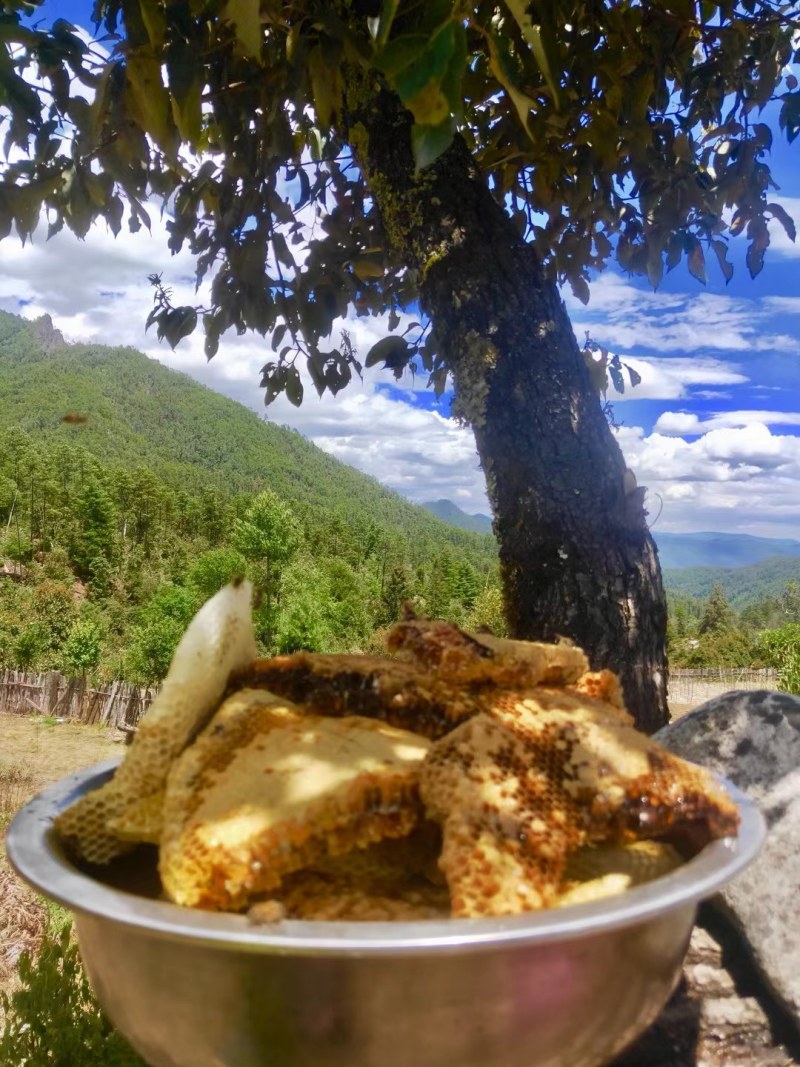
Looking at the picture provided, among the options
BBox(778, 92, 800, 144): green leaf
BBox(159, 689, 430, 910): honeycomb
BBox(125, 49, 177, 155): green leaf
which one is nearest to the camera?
BBox(159, 689, 430, 910): honeycomb

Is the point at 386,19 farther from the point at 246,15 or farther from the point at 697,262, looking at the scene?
the point at 697,262

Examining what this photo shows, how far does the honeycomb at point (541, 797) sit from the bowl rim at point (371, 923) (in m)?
0.07

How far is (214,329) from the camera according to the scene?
364 centimetres

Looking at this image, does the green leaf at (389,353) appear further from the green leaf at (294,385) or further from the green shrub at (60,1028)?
the green shrub at (60,1028)

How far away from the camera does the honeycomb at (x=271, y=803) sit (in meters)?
0.84

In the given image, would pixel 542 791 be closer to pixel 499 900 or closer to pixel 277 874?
pixel 499 900

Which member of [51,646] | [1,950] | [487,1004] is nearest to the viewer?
[487,1004]

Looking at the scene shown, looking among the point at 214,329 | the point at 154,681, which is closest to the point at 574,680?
the point at 214,329

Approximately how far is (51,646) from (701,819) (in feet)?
141

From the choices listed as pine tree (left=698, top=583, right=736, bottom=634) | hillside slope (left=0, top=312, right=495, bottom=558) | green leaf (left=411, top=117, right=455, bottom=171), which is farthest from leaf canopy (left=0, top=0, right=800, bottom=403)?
hillside slope (left=0, top=312, right=495, bottom=558)

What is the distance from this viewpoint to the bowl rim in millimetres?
707

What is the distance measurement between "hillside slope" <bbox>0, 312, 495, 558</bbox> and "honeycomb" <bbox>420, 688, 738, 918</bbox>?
319 feet

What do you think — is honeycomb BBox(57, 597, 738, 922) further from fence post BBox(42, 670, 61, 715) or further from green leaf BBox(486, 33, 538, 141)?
fence post BBox(42, 670, 61, 715)

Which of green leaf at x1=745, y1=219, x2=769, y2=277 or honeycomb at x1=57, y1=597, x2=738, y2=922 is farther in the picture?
green leaf at x1=745, y1=219, x2=769, y2=277
